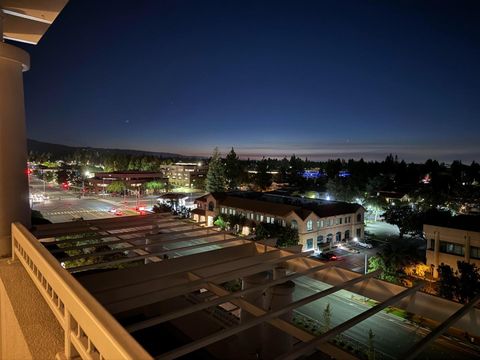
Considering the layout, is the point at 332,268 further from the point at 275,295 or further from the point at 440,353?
the point at 440,353

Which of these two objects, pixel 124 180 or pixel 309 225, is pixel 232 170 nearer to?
pixel 124 180

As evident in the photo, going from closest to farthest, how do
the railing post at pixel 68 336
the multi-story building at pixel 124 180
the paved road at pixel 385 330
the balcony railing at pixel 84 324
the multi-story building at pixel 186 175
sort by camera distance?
1. the balcony railing at pixel 84 324
2. the railing post at pixel 68 336
3. the paved road at pixel 385 330
4. the multi-story building at pixel 124 180
5. the multi-story building at pixel 186 175

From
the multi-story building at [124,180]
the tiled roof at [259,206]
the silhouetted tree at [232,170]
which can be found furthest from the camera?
the multi-story building at [124,180]

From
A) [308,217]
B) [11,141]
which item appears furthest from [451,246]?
[11,141]

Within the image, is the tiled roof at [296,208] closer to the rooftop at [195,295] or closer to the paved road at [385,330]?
the paved road at [385,330]

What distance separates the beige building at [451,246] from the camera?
1302cm

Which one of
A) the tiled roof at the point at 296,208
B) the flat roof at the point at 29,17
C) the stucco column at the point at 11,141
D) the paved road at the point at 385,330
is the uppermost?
the flat roof at the point at 29,17

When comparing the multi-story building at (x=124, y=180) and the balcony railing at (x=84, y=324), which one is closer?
the balcony railing at (x=84, y=324)

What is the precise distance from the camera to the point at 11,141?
3.04m

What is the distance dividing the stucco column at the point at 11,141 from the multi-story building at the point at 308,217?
55.6ft

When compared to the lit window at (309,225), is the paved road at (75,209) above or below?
below

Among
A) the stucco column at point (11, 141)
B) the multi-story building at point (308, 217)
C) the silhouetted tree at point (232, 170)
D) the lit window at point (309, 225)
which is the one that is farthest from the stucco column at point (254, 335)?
the silhouetted tree at point (232, 170)

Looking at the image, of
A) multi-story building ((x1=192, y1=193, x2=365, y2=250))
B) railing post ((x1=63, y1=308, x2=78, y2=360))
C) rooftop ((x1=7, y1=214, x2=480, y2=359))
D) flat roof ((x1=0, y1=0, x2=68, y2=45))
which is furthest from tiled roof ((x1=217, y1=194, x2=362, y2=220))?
railing post ((x1=63, y1=308, x2=78, y2=360))

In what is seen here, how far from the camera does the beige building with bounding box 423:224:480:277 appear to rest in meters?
13.0
